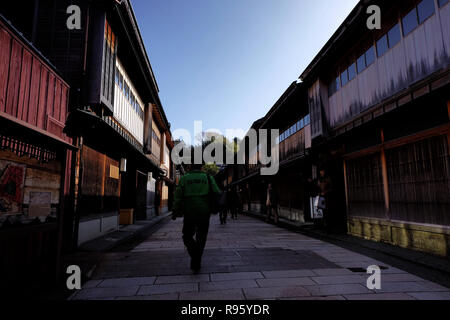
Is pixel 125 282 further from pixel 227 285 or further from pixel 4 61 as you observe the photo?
pixel 4 61

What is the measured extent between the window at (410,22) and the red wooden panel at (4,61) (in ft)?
30.6

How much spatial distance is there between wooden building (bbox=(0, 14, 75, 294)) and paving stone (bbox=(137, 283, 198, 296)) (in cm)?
164

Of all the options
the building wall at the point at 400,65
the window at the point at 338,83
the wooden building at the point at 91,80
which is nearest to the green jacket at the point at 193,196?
the wooden building at the point at 91,80

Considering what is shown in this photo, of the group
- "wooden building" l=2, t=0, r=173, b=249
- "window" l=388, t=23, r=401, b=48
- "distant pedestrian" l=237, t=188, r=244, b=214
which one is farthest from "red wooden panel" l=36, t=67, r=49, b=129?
"distant pedestrian" l=237, t=188, r=244, b=214

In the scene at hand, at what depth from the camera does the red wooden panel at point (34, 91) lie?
621 centimetres

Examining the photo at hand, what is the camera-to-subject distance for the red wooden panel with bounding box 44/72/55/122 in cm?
683

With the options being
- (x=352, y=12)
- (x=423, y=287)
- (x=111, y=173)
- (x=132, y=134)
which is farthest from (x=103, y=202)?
(x=352, y=12)

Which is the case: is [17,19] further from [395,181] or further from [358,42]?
[395,181]

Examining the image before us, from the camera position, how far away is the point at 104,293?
4.04 m

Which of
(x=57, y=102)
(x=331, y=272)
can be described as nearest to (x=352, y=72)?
(x=331, y=272)

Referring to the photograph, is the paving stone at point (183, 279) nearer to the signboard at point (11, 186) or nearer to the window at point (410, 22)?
the signboard at point (11, 186)

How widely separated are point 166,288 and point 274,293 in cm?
166

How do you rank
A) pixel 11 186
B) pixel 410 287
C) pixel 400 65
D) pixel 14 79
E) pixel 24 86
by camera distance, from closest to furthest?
pixel 410 287, pixel 11 186, pixel 14 79, pixel 24 86, pixel 400 65

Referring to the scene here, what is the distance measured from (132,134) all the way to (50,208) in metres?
9.97
